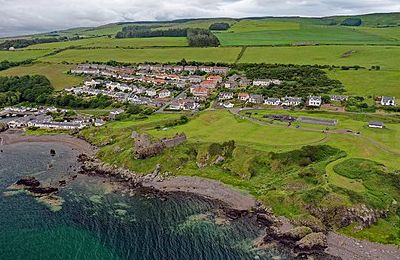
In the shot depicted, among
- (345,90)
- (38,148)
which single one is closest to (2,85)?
(38,148)

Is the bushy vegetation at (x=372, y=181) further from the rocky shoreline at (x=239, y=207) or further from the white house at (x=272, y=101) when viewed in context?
the white house at (x=272, y=101)

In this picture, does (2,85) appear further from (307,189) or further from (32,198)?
(307,189)

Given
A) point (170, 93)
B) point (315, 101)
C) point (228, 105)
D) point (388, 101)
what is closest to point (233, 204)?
point (228, 105)

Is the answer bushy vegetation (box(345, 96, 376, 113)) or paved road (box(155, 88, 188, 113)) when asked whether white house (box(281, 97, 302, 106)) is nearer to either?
bushy vegetation (box(345, 96, 376, 113))

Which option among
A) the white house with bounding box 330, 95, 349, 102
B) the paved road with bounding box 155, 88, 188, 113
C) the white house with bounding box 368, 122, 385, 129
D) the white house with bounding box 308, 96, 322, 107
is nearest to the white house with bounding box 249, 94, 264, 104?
the white house with bounding box 308, 96, 322, 107

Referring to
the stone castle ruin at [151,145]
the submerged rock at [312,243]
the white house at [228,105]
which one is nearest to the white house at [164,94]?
the white house at [228,105]

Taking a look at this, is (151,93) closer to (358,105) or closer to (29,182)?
(358,105)
